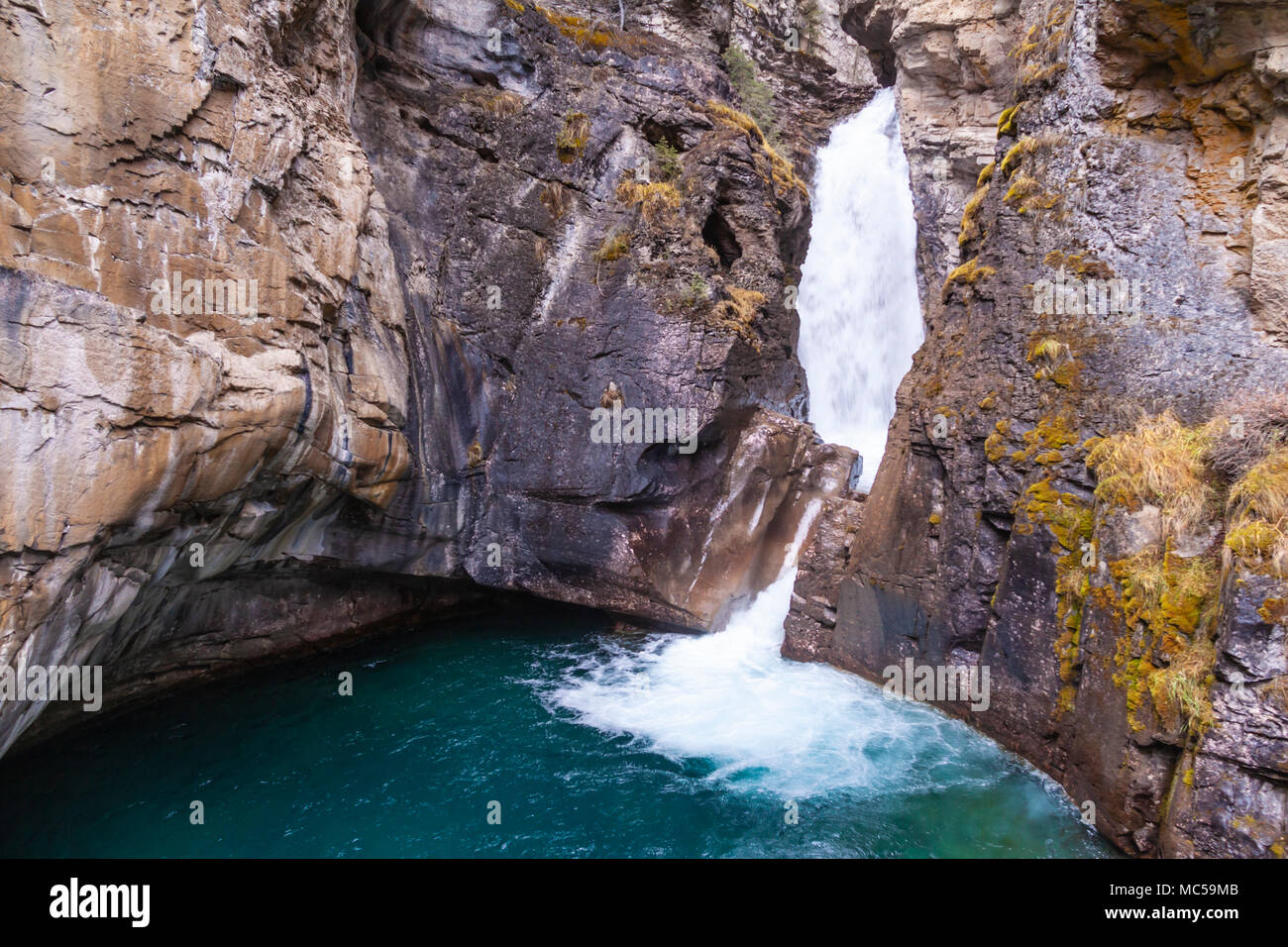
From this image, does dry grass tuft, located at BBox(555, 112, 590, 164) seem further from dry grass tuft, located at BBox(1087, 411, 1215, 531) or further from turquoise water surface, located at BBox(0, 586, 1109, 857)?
dry grass tuft, located at BBox(1087, 411, 1215, 531)

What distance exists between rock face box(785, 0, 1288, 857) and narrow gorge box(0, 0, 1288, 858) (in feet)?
0.17

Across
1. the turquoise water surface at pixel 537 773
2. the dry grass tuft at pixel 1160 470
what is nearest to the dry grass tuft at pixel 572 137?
the turquoise water surface at pixel 537 773

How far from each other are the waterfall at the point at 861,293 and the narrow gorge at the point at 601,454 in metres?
2.55

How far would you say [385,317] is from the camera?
12258mm

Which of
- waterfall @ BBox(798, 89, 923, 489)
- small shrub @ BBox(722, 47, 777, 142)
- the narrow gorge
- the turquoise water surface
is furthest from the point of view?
small shrub @ BBox(722, 47, 777, 142)

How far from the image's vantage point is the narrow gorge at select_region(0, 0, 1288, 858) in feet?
23.2

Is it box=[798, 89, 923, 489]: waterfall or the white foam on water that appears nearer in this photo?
the white foam on water

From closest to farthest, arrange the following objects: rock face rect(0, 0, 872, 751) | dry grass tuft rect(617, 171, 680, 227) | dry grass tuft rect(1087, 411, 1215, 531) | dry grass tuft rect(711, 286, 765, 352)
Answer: rock face rect(0, 0, 872, 751)
dry grass tuft rect(1087, 411, 1215, 531)
dry grass tuft rect(711, 286, 765, 352)
dry grass tuft rect(617, 171, 680, 227)

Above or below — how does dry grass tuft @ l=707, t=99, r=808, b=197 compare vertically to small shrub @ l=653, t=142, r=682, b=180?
above

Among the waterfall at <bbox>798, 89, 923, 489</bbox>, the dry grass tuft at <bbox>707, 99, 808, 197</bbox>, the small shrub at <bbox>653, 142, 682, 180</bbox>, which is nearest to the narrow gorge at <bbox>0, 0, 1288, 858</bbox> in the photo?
the dry grass tuft at <bbox>707, 99, 808, 197</bbox>

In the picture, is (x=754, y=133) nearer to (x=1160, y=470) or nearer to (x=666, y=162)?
(x=666, y=162)

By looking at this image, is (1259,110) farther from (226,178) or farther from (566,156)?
(226,178)

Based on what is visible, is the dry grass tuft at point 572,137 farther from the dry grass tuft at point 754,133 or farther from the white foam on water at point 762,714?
the white foam on water at point 762,714

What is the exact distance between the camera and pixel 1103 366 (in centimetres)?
912
